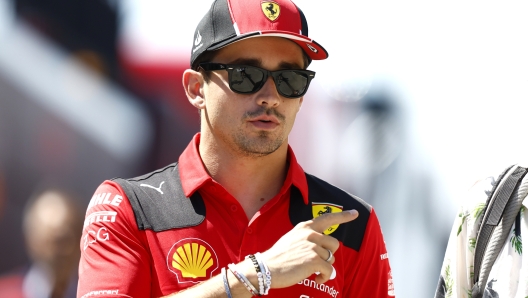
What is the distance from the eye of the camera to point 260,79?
2.38 m

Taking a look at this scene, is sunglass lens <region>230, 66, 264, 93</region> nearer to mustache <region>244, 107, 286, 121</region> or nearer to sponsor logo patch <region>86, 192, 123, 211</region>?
mustache <region>244, 107, 286, 121</region>

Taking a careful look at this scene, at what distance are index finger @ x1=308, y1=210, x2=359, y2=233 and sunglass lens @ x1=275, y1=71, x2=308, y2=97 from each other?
1.40 ft

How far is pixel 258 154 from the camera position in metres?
2.43

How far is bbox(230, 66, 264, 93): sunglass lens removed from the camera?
238 centimetres

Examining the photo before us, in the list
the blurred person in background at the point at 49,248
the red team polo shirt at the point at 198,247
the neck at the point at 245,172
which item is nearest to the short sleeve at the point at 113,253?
the red team polo shirt at the point at 198,247

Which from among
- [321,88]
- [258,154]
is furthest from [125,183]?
[321,88]

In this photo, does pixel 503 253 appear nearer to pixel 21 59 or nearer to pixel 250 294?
pixel 250 294

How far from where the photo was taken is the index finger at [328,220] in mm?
2213

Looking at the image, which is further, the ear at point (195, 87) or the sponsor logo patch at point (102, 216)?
the ear at point (195, 87)

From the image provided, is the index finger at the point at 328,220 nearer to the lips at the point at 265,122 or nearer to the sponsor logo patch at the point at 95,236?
the lips at the point at 265,122

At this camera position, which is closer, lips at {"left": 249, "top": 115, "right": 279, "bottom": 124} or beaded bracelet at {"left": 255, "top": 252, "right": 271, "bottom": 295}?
beaded bracelet at {"left": 255, "top": 252, "right": 271, "bottom": 295}

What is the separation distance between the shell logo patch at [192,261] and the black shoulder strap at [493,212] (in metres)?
0.80

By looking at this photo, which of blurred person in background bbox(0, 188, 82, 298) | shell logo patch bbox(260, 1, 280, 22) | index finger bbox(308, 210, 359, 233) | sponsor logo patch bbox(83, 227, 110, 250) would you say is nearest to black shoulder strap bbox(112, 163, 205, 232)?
sponsor logo patch bbox(83, 227, 110, 250)

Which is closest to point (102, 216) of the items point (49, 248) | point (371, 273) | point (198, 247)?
point (198, 247)
